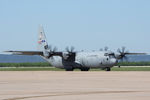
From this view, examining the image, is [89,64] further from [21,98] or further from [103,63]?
[21,98]

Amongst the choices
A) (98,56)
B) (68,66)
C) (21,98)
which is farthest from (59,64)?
(21,98)

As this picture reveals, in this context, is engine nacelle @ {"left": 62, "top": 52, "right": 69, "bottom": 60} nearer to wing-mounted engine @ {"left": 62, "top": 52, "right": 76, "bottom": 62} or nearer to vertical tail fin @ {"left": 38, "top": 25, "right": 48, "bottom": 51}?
wing-mounted engine @ {"left": 62, "top": 52, "right": 76, "bottom": 62}

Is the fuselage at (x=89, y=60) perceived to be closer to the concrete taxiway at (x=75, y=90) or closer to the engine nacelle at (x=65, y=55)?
the engine nacelle at (x=65, y=55)

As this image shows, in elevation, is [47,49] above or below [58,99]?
above

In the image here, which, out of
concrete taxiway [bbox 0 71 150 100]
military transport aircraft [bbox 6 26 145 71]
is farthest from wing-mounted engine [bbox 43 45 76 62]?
concrete taxiway [bbox 0 71 150 100]

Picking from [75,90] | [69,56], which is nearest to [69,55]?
[69,56]

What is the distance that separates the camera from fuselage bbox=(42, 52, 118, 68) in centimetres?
6912

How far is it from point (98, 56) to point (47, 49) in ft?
30.9

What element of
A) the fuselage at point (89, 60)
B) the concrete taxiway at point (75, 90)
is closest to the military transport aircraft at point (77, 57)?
the fuselage at point (89, 60)

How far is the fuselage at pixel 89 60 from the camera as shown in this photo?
69.1m

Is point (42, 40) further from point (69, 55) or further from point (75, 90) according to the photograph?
point (75, 90)

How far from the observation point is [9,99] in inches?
699

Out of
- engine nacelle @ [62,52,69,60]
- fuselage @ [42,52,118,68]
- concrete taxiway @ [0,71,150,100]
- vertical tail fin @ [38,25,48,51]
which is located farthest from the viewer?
vertical tail fin @ [38,25,48,51]

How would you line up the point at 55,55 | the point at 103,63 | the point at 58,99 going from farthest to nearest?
1. the point at 55,55
2. the point at 103,63
3. the point at 58,99
